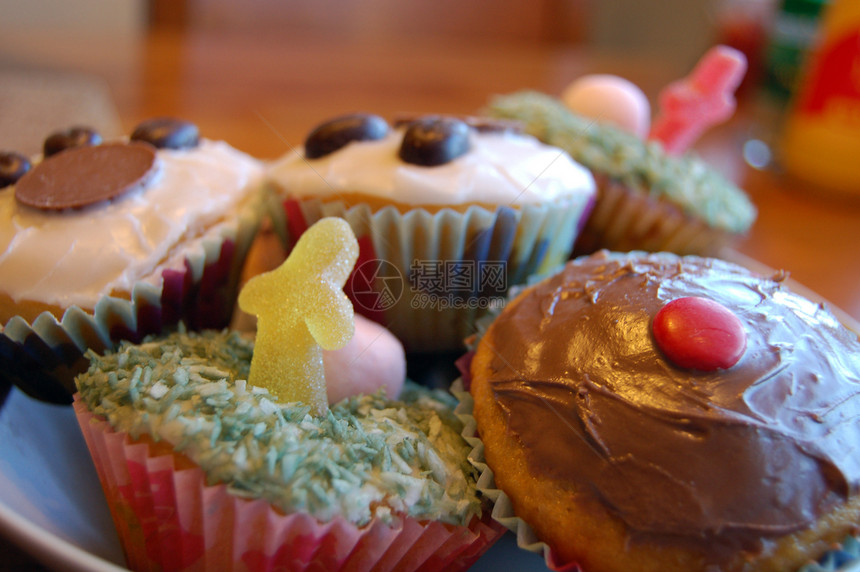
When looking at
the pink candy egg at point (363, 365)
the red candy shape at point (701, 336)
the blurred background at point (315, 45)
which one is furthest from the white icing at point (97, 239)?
the blurred background at point (315, 45)

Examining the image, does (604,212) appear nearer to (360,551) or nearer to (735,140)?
(360,551)

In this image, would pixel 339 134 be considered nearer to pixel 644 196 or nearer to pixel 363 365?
pixel 363 365

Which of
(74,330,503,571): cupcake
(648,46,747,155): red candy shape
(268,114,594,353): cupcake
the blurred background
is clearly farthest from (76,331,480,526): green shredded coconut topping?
the blurred background

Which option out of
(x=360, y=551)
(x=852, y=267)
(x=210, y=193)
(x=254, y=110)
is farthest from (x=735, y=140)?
(x=360, y=551)

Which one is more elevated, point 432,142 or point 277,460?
point 432,142

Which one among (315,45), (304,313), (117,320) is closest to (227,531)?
(304,313)

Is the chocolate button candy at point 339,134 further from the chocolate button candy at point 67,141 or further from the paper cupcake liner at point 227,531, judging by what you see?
the paper cupcake liner at point 227,531
